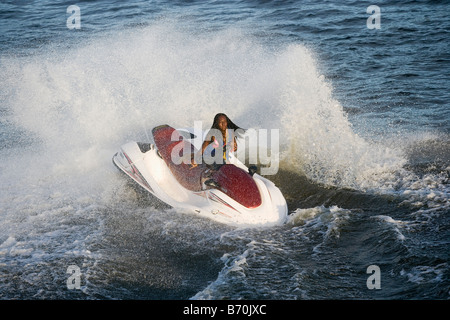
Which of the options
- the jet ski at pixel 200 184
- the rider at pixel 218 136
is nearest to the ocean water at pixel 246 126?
the jet ski at pixel 200 184

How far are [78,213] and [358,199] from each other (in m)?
4.58

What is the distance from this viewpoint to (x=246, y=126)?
1120 cm

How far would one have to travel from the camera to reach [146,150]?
871 cm

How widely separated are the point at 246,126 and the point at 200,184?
381 centimetres

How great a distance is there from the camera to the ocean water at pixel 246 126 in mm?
6078

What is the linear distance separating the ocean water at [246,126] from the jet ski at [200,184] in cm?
24

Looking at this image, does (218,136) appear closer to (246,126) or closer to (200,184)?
(200,184)

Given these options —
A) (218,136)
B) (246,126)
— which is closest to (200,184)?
(218,136)

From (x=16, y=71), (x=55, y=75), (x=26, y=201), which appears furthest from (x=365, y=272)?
(x=16, y=71)

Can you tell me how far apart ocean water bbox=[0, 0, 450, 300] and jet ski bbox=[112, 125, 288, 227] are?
241 millimetres

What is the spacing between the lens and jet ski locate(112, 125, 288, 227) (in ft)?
23.7

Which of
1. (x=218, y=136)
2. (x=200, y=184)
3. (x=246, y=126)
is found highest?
(x=246, y=126)

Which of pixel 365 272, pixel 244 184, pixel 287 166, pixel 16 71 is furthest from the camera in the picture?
pixel 16 71
